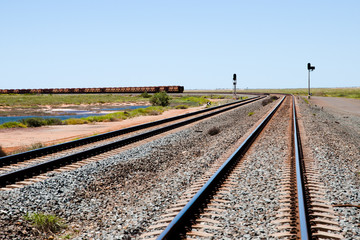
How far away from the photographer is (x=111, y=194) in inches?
291

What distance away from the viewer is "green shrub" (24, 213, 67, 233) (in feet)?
18.2

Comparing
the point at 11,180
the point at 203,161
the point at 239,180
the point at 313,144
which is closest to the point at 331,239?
the point at 239,180

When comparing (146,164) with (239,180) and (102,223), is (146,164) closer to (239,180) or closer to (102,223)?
(239,180)

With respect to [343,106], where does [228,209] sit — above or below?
below

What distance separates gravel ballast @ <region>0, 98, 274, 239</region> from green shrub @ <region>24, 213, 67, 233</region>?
12cm

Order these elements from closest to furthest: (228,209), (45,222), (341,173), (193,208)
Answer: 1. (45,222)
2. (193,208)
3. (228,209)
4. (341,173)

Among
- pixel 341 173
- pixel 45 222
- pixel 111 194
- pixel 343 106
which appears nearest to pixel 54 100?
pixel 343 106

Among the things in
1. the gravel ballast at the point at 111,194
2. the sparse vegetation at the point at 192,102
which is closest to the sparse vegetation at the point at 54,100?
the sparse vegetation at the point at 192,102

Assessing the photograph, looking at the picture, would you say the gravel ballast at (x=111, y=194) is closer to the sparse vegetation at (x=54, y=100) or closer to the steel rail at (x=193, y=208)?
the steel rail at (x=193, y=208)

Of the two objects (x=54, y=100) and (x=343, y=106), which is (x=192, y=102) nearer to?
(x=343, y=106)

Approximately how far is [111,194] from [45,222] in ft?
6.41

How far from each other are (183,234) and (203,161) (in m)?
5.56

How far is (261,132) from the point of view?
55.8 ft

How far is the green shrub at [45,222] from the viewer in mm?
5555
